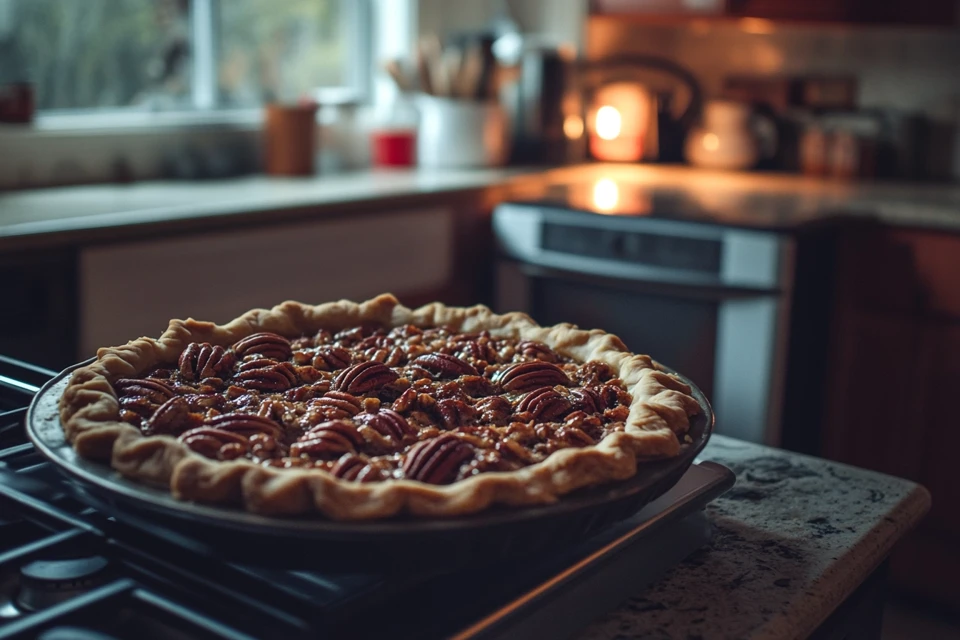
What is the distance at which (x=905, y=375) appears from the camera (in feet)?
8.28

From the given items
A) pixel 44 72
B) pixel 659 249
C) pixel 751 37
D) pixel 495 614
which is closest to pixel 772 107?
pixel 751 37

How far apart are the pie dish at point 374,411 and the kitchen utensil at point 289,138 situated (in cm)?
191

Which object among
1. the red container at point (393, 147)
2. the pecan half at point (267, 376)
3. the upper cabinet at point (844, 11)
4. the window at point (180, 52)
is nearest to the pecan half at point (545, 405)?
the pecan half at point (267, 376)

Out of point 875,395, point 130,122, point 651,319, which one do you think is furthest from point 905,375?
point 130,122

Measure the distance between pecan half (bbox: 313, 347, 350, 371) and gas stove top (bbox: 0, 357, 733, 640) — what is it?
0.96 feet

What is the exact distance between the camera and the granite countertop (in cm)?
77

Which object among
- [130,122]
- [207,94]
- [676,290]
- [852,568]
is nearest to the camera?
[852,568]

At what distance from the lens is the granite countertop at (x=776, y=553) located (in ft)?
2.51

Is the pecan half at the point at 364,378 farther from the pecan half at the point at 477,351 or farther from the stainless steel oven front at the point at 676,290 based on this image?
the stainless steel oven front at the point at 676,290

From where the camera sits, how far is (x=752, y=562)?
86 cm

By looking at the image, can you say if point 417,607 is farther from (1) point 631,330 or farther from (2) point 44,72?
(2) point 44,72

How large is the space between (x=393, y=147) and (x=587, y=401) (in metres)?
2.50

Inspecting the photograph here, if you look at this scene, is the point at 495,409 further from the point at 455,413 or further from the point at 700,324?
the point at 700,324

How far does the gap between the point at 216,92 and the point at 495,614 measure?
2.74 m
